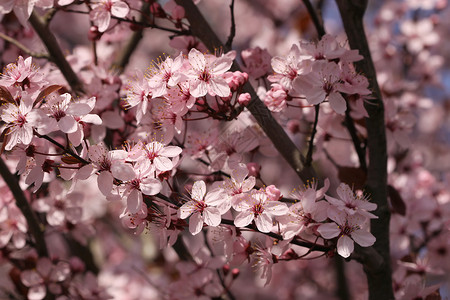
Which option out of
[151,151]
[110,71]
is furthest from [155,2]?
[151,151]

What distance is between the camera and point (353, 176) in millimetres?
1916

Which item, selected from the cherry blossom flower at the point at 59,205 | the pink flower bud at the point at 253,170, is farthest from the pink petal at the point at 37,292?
the pink flower bud at the point at 253,170

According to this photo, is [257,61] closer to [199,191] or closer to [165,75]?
[165,75]

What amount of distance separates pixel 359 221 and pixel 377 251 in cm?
42

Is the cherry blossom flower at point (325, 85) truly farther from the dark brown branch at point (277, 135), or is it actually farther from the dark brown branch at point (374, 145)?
the dark brown branch at point (374, 145)

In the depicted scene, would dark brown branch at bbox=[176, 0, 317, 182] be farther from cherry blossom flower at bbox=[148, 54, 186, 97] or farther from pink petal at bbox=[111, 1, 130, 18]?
pink petal at bbox=[111, 1, 130, 18]

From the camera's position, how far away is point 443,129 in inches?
254

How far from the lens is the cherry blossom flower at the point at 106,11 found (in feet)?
5.93

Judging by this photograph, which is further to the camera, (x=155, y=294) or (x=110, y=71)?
(x=155, y=294)

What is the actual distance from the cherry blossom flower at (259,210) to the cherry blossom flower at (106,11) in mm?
853

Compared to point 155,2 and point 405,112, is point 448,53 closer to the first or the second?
point 405,112

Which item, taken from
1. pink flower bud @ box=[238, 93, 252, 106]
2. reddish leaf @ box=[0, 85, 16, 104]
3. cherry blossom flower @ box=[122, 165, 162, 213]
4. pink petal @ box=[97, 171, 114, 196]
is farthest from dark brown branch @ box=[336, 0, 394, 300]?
reddish leaf @ box=[0, 85, 16, 104]

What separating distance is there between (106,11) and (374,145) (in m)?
1.11

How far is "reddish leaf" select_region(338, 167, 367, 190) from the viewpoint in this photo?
1.88m
